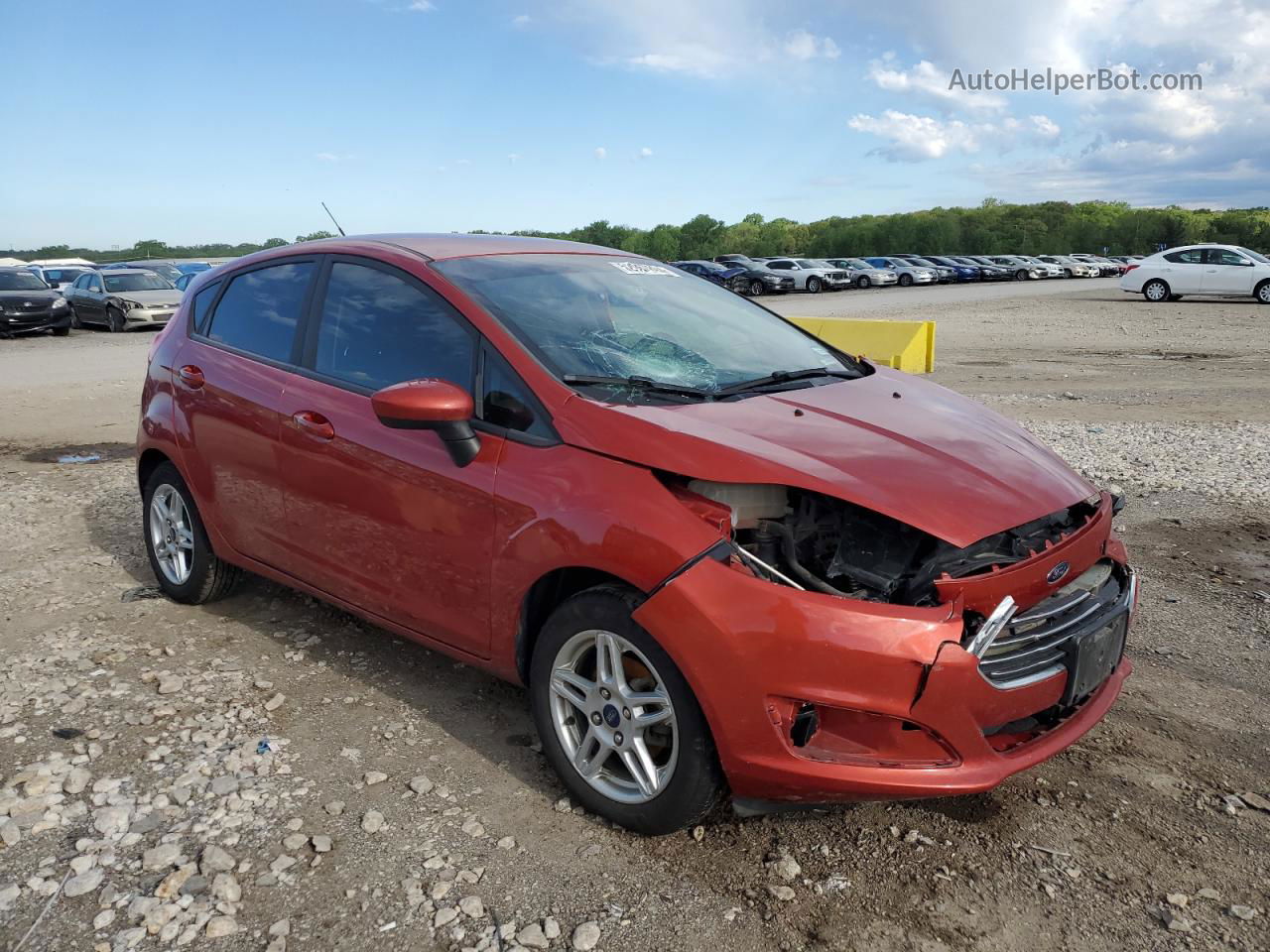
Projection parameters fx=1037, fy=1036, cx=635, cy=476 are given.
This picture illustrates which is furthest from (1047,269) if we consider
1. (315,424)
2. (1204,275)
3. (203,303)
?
(315,424)

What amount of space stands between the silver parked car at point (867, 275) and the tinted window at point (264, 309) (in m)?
40.0

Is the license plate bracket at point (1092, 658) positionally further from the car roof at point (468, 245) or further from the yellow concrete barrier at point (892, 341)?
the yellow concrete barrier at point (892, 341)

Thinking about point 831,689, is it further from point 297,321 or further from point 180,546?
point 180,546

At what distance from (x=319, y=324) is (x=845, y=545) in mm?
2309

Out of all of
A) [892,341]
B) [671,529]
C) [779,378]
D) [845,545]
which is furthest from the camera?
[892,341]

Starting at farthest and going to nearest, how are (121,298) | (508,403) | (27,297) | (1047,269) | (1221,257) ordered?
(1047,269), (1221,257), (121,298), (27,297), (508,403)

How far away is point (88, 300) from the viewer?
23.9 metres

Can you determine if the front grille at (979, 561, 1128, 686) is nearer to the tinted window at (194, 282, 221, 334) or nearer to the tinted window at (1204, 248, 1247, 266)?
the tinted window at (194, 282, 221, 334)

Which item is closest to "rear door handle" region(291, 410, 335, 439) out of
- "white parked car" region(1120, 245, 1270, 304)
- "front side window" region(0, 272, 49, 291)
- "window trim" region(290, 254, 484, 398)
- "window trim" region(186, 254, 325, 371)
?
"window trim" region(290, 254, 484, 398)

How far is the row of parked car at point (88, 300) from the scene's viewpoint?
21938 millimetres

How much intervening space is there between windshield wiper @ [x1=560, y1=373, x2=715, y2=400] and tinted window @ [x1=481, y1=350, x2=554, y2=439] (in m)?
0.14

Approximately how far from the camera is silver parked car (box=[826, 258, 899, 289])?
4366cm

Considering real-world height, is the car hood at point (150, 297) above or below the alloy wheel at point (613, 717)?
above

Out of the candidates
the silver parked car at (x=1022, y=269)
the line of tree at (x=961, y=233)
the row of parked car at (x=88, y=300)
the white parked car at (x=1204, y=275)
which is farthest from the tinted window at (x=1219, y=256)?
the line of tree at (x=961, y=233)
